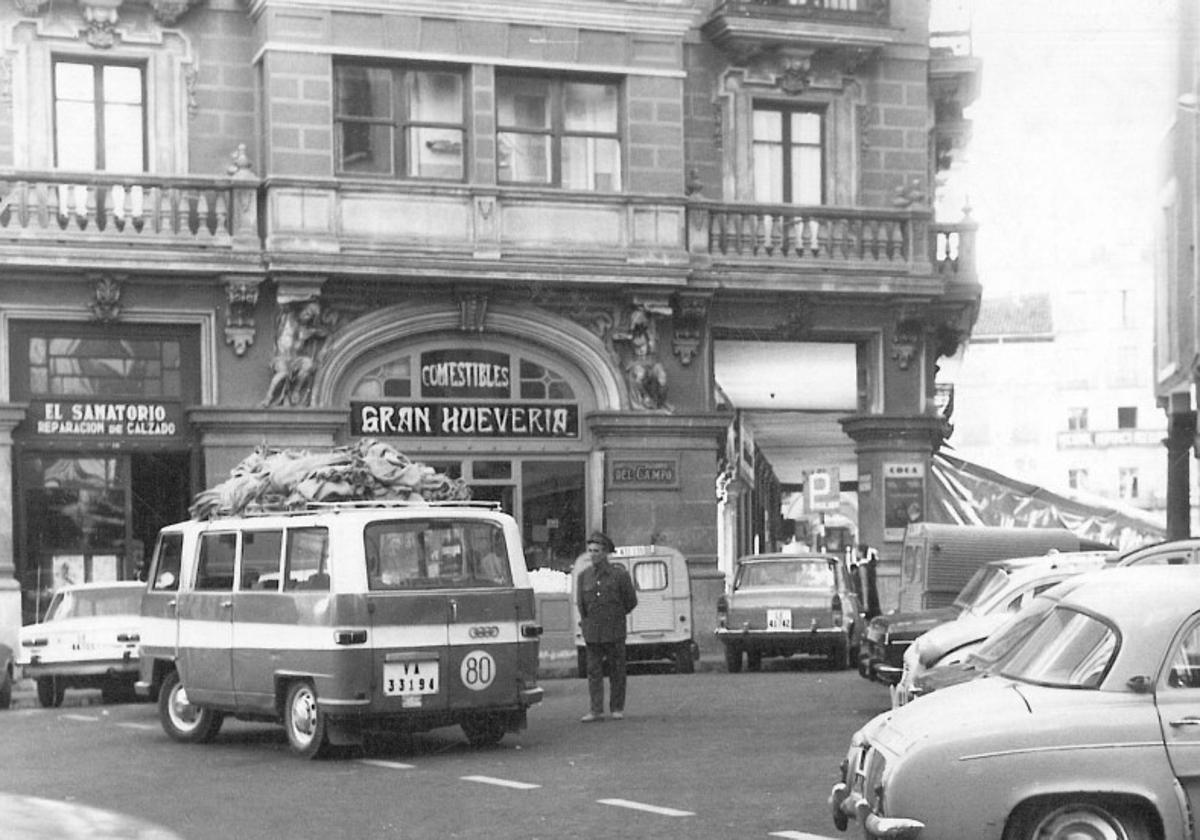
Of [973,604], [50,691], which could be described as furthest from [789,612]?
[50,691]

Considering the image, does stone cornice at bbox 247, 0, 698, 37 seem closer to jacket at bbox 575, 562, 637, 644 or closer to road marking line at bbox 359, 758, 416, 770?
jacket at bbox 575, 562, 637, 644

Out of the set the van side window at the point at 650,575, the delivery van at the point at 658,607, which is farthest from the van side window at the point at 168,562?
the van side window at the point at 650,575

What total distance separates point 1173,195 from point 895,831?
33.8 meters

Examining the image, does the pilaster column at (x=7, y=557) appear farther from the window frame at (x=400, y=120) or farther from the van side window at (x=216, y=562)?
the van side window at (x=216, y=562)

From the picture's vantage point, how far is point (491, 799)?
13672mm

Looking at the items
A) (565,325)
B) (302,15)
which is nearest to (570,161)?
(565,325)

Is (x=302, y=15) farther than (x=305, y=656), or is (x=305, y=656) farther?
(x=302, y=15)

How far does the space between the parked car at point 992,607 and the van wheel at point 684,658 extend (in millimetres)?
7994

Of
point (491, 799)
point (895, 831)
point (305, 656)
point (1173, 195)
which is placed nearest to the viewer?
point (895, 831)

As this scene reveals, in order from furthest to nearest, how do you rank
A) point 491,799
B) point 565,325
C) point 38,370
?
point 565,325 < point 38,370 < point 491,799

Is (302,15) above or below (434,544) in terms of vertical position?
above

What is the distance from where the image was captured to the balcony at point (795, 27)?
1244 inches

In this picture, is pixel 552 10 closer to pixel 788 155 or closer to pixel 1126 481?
pixel 788 155

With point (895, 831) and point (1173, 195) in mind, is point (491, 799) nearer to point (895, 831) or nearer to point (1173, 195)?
point (895, 831)
